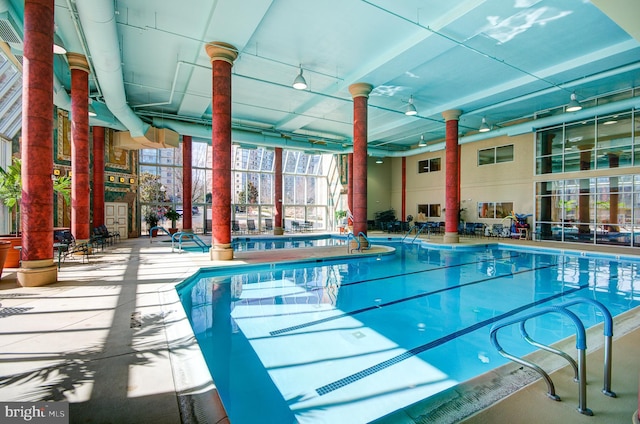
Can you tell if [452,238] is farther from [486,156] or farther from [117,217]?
[117,217]

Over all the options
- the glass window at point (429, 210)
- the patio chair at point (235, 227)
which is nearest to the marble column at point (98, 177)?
the patio chair at point (235, 227)

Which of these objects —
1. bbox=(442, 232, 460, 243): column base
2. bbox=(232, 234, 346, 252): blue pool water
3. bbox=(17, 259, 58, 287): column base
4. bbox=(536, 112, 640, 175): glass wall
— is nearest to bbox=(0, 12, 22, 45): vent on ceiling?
bbox=(17, 259, 58, 287): column base

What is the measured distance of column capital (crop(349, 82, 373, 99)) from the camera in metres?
9.88

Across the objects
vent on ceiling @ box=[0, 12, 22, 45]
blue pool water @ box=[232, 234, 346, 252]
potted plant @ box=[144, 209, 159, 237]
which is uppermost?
vent on ceiling @ box=[0, 12, 22, 45]

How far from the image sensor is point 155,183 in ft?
54.2

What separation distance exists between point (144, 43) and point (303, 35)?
4029 millimetres

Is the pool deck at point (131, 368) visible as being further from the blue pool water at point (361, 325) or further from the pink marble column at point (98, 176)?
the pink marble column at point (98, 176)

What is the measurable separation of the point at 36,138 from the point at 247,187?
14.5 m

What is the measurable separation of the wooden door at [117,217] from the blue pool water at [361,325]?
9.06 meters

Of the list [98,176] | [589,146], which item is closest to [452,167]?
[589,146]

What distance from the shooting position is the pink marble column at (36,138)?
4801 millimetres

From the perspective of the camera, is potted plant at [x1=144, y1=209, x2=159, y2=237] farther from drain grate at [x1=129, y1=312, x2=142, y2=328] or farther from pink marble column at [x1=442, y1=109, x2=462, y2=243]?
pink marble column at [x1=442, y1=109, x2=462, y2=243]

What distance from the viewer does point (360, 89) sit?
32.7 ft

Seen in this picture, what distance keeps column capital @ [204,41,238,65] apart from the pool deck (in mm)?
5830
